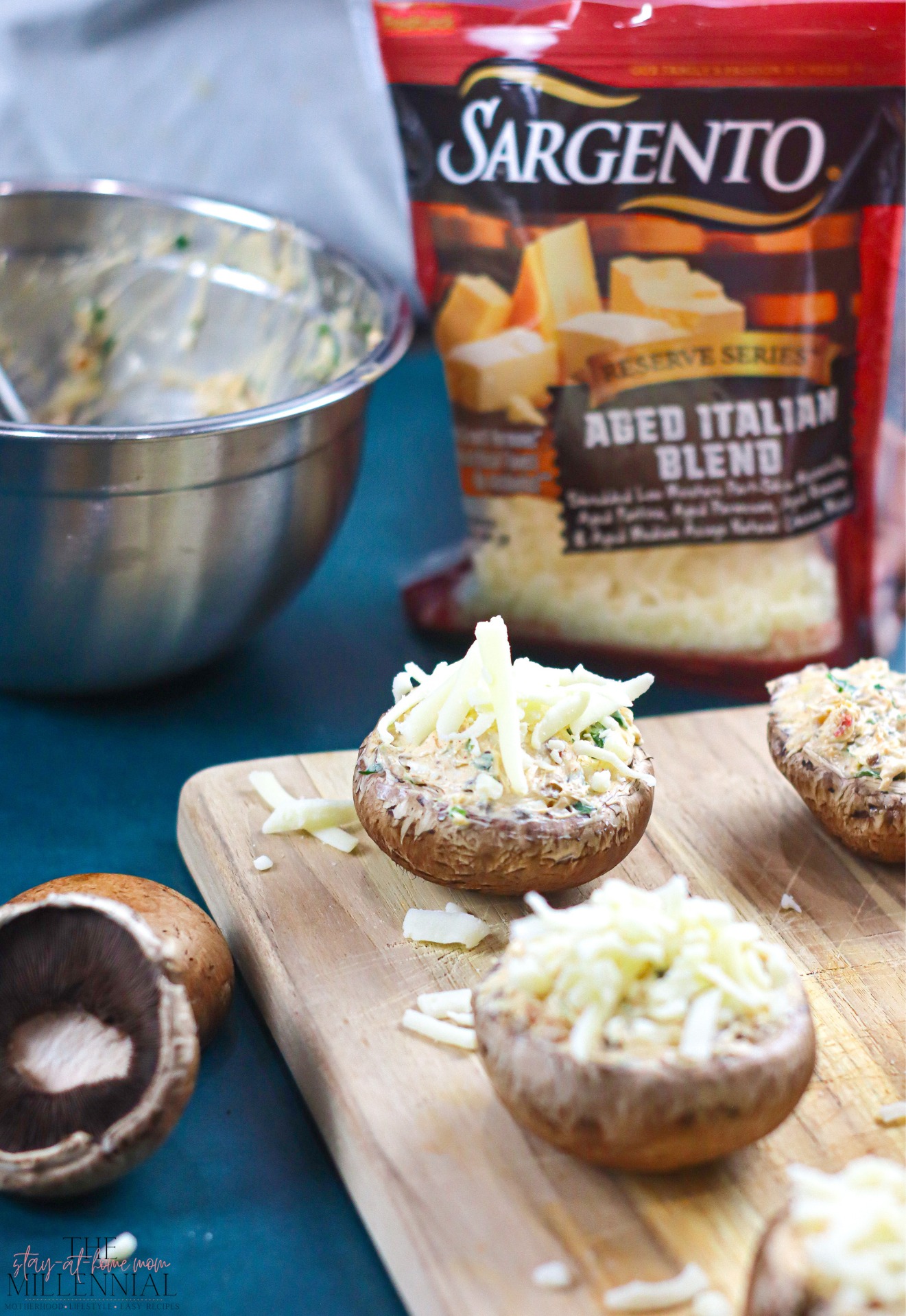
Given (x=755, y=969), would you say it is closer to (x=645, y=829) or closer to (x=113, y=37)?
(x=645, y=829)

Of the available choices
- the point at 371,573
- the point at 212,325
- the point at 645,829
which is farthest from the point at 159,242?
the point at 645,829

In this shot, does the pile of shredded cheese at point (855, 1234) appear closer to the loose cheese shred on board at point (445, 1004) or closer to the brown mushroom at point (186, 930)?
the loose cheese shred on board at point (445, 1004)

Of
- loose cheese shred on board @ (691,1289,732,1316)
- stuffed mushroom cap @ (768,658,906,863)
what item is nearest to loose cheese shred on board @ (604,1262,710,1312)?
loose cheese shred on board @ (691,1289,732,1316)

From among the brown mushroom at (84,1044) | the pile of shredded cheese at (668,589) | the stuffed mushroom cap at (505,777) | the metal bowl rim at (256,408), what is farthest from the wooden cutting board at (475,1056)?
the metal bowl rim at (256,408)

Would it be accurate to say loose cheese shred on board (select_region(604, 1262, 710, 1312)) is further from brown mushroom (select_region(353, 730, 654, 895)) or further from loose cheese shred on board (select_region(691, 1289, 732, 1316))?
brown mushroom (select_region(353, 730, 654, 895))

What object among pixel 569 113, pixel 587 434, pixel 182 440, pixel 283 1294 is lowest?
pixel 283 1294

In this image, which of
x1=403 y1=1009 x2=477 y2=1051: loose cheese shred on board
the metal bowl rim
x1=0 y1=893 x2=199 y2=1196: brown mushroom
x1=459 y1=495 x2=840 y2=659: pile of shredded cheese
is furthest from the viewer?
x1=459 y1=495 x2=840 y2=659: pile of shredded cheese
